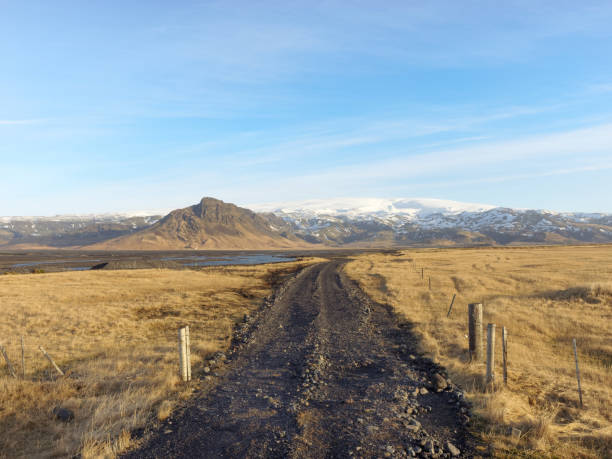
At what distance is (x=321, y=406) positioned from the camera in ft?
30.1

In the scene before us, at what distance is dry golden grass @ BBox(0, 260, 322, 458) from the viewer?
27.6 feet

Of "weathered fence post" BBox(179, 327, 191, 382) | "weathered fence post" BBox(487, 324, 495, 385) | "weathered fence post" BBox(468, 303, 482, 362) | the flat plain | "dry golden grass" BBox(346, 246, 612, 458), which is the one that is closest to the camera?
"dry golden grass" BBox(346, 246, 612, 458)

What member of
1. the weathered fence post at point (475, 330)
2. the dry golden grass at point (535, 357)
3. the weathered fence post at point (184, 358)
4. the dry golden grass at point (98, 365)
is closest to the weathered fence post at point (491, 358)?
the dry golden grass at point (535, 357)

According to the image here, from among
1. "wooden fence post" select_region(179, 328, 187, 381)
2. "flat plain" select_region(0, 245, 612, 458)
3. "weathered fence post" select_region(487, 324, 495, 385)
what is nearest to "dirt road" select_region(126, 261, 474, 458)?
"flat plain" select_region(0, 245, 612, 458)

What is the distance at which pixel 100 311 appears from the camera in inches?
1067

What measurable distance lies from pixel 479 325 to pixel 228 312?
Result: 17.8 m

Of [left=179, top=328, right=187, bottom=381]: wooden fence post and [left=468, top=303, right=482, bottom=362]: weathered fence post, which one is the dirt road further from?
[left=468, top=303, right=482, bottom=362]: weathered fence post

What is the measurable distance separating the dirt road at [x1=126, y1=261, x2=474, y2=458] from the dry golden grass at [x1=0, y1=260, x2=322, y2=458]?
49.9 inches

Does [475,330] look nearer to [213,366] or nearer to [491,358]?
[491,358]

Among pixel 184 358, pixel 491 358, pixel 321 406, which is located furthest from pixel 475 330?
pixel 184 358

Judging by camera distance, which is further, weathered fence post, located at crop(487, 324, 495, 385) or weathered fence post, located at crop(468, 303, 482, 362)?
weathered fence post, located at crop(468, 303, 482, 362)

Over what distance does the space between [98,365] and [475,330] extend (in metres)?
14.5

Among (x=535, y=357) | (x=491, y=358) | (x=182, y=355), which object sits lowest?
(x=535, y=357)

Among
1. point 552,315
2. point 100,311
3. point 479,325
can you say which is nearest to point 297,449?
point 479,325
